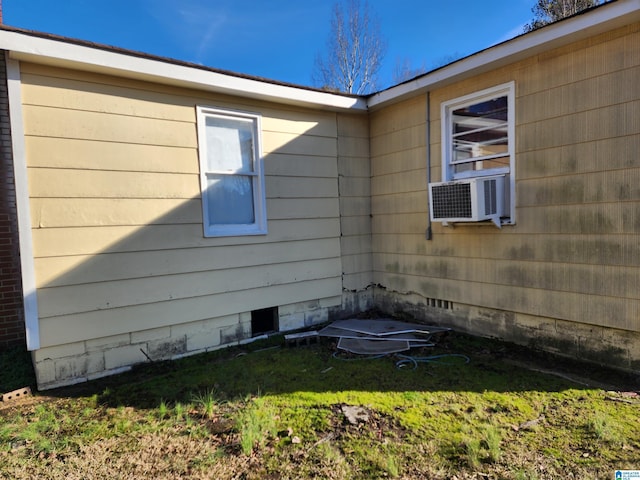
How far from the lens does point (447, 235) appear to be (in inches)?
175

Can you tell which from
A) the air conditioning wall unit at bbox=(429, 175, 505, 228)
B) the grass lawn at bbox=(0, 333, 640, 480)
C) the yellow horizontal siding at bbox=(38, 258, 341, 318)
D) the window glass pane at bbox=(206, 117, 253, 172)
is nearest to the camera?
the grass lawn at bbox=(0, 333, 640, 480)

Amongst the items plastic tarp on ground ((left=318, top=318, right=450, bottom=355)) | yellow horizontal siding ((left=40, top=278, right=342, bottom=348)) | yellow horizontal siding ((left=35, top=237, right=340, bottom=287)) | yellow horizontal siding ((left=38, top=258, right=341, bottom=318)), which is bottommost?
plastic tarp on ground ((left=318, top=318, right=450, bottom=355))

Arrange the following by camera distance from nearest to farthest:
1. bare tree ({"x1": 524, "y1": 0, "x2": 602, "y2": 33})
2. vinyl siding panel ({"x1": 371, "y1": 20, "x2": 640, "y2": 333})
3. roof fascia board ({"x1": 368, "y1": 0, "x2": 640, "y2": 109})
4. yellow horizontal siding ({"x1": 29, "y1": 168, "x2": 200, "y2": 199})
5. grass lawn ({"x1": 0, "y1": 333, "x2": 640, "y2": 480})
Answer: grass lawn ({"x1": 0, "y1": 333, "x2": 640, "y2": 480}) < roof fascia board ({"x1": 368, "y1": 0, "x2": 640, "y2": 109}) < vinyl siding panel ({"x1": 371, "y1": 20, "x2": 640, "y2": 333}) < yellow horizontal siding ({"x1": 29, "y1": 168, "x2": 200, "y2": 199}) < bare tree ({"x1": 524, "y1": 0, "x2": 602, "y2": 33})

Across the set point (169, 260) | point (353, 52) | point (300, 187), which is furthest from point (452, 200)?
point (353, 52)

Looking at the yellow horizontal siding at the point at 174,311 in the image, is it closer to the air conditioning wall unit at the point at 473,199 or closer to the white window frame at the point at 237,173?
the white window frame at the point at 237,173

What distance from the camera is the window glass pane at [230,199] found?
4.11 meters

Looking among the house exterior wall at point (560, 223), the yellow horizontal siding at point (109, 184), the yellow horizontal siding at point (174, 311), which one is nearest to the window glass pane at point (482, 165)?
the house exterior wall at point (560, 223)

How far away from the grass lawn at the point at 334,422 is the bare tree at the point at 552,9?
421 inches

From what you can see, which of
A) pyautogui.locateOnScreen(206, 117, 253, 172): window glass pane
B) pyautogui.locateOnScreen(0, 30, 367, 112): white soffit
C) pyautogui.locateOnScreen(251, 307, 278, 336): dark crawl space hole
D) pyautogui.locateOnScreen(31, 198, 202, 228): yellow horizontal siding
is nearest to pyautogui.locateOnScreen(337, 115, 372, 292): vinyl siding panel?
pyautogui.locateOnScreen(0, 30, 367, 112): white soffit

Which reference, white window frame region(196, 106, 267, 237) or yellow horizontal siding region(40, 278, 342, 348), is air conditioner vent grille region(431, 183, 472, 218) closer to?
yellow horizontal siding region(40, 278, 342, 348)

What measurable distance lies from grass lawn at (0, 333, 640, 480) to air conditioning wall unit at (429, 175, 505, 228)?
4.68ft

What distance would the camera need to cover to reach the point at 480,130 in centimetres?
414

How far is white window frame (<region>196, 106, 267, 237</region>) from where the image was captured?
13.0 ft

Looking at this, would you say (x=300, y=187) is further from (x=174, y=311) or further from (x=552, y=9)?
(x=552, y=9)
